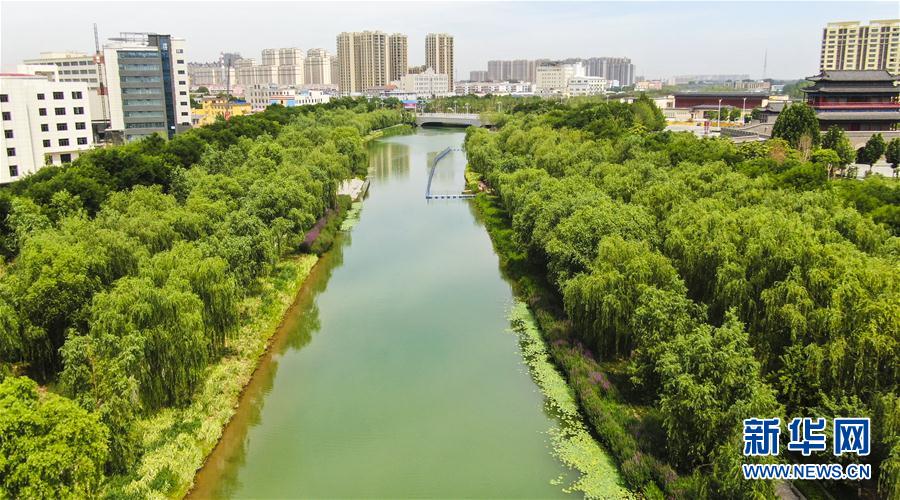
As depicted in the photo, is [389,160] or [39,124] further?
[389,160]

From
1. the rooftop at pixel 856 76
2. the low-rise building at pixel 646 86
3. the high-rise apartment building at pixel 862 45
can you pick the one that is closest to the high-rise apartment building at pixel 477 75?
the low-rise building at pixel 646 86

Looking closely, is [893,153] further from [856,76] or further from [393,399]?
[393,399]

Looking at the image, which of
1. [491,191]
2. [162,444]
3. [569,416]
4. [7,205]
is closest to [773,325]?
[569,416]

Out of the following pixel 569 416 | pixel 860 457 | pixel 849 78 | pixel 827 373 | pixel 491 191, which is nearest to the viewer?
pixel 860 457

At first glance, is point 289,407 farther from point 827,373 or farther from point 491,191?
point 491,191

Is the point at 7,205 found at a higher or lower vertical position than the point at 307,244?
higher

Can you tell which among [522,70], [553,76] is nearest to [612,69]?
[522,70]

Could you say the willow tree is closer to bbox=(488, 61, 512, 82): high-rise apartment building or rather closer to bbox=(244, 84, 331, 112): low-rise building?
bbox=(244, 84, 331, 112): low-rise building

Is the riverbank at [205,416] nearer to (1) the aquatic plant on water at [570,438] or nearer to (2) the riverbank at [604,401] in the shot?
(1) the aquatic plant on water at [570,438]
